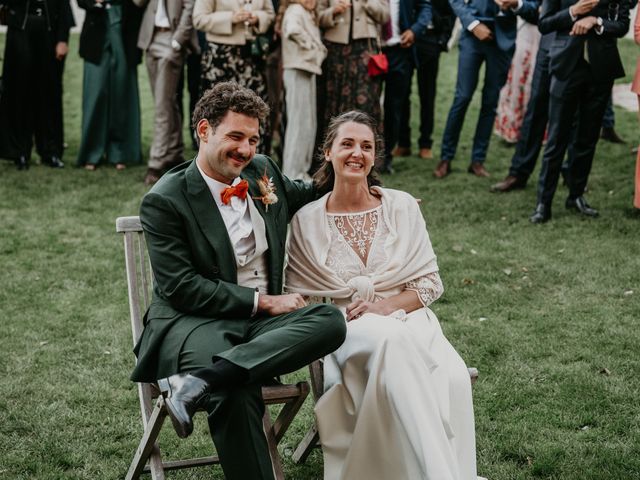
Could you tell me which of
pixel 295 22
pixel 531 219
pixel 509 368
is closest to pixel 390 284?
pixel 509 368

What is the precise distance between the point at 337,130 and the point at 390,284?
82cm

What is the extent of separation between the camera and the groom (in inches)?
140

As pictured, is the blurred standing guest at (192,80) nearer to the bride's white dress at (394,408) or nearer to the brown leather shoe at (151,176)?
the brown leather shoe at (151,176)

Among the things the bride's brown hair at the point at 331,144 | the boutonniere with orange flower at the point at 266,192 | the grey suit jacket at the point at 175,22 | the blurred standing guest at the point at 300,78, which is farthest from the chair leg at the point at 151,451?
the grey suit jacket at the point at 175,22

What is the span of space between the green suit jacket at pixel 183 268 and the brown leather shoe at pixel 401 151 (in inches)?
270

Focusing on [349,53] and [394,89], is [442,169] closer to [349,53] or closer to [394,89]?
[394,89]

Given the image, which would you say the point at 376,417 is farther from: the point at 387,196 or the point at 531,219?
Result: the point at 531,219

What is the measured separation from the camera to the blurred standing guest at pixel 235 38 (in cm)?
895

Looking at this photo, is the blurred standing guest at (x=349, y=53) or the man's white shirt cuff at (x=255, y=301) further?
the blurred standing guest at (x=349, y=53)

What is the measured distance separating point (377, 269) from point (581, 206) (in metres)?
4.46

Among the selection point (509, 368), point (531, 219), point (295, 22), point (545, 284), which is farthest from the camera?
point (295, 22)

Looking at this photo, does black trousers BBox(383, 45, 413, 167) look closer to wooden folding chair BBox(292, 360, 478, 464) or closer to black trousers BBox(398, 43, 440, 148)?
black trousers BBox(398, 43, 440, 148)

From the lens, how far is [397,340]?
12.5ft

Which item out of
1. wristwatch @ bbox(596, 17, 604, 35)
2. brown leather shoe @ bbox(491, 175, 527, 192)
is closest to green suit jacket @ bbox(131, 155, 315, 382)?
wristwatch @ bbox(596, 17, 604, 35)
